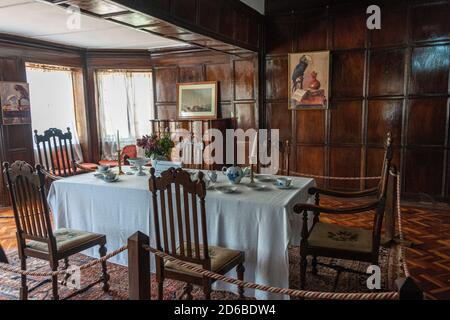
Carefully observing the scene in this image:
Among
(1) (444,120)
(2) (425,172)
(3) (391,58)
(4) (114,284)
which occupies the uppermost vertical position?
(3) (391,58)

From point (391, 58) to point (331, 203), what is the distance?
7.31ft

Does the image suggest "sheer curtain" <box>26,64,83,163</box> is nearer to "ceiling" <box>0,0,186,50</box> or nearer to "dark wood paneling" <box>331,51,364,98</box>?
"ceiling" <box>0,0,186,50</box>

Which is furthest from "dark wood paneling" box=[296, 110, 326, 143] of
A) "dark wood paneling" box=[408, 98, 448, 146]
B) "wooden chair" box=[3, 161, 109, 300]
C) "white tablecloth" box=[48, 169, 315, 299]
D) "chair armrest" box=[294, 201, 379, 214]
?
"wooden chair" box=[3, 161, 109, 300]

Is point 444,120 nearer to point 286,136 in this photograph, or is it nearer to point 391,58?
point 391,58

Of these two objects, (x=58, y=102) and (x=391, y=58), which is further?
(x=58, y=102)

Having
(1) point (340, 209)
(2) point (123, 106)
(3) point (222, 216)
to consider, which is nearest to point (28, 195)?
(3) point (222, 216)

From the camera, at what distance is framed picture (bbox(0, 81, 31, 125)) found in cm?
543

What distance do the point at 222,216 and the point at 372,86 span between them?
11.8 feet

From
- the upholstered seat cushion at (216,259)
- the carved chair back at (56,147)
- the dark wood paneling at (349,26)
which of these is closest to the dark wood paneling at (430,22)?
the dark wood paneling at (349,26)

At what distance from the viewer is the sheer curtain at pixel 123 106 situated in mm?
7133

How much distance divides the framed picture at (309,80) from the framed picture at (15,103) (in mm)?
4204

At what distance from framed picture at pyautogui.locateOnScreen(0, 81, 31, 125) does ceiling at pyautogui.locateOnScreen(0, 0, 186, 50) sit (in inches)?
31.4

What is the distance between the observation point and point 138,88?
7.33m

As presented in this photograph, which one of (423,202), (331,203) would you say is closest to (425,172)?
(423,202)
